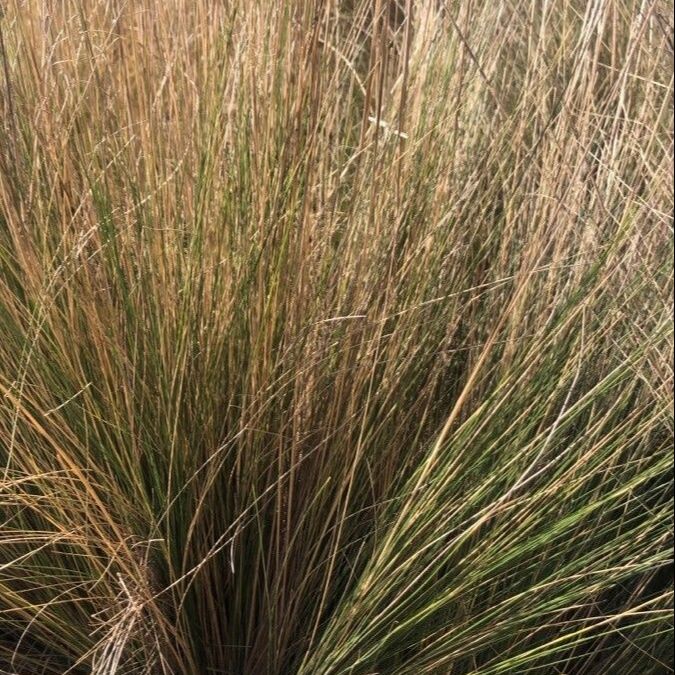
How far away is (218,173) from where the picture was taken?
1.41 meters

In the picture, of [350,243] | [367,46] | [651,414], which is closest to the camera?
[651,414]

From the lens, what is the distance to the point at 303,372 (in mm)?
1359

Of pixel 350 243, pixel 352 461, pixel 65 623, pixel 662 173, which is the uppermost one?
pixel 662 173

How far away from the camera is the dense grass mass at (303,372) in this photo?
4.39 feet

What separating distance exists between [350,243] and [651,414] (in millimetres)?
447

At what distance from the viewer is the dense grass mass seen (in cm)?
134

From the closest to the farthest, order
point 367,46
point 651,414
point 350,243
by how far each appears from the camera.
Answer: point 651,414, point 350,243, point 367,46

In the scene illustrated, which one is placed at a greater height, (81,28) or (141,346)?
(81,28)

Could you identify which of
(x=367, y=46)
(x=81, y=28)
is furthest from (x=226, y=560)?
(x=367, y=46)

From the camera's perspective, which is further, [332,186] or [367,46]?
[367,46]

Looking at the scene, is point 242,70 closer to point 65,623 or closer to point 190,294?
point 190,294

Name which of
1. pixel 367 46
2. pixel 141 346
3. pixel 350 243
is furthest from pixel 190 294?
pixel 367 46

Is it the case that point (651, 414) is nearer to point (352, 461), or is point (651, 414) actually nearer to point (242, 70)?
point (352, 461)

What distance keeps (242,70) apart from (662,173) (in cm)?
57
